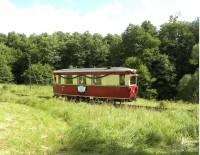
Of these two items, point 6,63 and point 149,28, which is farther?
point 6,63

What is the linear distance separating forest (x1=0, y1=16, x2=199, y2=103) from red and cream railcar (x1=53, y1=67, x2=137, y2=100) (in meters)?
7.83

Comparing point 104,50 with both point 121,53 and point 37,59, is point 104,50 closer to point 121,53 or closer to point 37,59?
point 121,53

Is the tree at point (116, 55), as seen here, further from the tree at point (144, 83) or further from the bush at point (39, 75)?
the bush at point (39, 75)

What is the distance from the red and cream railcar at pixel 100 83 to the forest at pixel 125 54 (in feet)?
25.7

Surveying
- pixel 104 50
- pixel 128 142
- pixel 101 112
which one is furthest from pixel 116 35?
pixel 128 142

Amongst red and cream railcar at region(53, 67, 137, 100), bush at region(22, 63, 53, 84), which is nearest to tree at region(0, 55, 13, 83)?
bush at region(22, 63, 53, 84)

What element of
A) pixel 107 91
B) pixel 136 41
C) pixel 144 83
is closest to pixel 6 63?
pixel 136 41

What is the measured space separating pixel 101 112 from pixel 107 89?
9442mm

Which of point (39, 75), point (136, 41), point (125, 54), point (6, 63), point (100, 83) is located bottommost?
point (100, 83)

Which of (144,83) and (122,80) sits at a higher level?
(122,80)

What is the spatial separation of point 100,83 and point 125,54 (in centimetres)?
3110

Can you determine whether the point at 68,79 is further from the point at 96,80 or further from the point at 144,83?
the point at 144,83

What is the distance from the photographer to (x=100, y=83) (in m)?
25.9

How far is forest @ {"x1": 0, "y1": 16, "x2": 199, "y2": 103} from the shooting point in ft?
160
